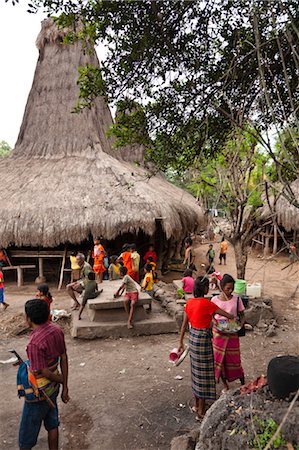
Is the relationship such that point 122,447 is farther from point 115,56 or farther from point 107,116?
point 107,116

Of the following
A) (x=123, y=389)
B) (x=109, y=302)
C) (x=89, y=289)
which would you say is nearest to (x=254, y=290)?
(x=109, y=302)

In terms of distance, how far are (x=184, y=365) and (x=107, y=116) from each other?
12136 mm

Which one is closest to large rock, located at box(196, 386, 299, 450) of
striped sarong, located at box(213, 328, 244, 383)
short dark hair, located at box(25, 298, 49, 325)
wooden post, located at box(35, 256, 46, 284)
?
striped sarong, located at box(213, 328, 244, 383)

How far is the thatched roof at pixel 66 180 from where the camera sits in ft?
35.5

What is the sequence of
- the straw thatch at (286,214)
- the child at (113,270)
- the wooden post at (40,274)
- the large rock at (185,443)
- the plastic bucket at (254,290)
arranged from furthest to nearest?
the straw thatch at (286,214) → the wooden post at (40,274) → the child at (113,270) → the plastic bucket at (254,290) → the large rock at (185,443)

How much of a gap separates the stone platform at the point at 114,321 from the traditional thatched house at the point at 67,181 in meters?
3.63

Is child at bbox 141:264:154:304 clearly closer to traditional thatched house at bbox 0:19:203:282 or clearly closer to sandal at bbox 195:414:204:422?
traditional thatched house at bbox 0:19:203:282

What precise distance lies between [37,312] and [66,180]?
9665 mm

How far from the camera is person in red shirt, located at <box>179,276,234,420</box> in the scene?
376 cm

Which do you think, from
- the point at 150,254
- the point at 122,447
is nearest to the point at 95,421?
the point at 122,447

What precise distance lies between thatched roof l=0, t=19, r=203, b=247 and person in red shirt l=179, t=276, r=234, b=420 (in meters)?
5.17

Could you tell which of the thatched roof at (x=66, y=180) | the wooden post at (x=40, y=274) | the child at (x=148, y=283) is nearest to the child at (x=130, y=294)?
the child at (x=148, y=283)

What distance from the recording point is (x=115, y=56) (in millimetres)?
4254

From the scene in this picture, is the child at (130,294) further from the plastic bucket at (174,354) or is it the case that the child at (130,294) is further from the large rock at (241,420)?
the large rock at (241,420)
